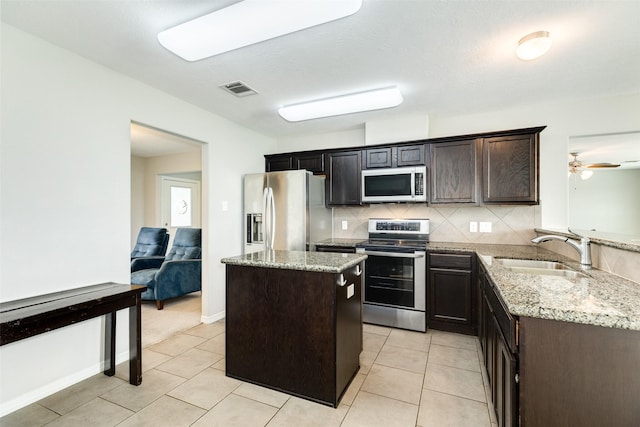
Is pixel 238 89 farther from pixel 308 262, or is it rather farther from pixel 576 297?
pixel 576 297

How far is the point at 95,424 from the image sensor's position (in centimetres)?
175

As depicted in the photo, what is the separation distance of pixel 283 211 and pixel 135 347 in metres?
2.04

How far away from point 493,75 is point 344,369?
2716 millimetres

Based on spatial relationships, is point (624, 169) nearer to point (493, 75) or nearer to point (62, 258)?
point (493, 75)

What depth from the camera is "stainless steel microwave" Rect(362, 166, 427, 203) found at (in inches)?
136

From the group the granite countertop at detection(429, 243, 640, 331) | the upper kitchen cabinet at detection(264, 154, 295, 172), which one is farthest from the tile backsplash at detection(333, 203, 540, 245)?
the granite countertop at detection(429, 243, 640, 331)

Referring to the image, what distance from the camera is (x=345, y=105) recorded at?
9.82 ft

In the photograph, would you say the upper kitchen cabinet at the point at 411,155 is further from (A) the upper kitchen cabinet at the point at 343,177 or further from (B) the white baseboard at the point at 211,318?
(B) the white baseboard at the point at 211,318

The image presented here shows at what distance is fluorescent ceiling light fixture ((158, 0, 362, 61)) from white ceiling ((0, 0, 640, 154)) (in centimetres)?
9

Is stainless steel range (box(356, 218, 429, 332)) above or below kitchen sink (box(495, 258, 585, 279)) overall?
below

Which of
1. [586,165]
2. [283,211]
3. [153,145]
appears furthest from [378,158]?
[586,165]

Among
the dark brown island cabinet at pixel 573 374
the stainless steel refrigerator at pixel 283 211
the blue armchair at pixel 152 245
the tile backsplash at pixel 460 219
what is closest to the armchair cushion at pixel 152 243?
the blue armchair at pixel 152 245

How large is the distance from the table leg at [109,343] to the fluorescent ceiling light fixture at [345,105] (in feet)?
8.33

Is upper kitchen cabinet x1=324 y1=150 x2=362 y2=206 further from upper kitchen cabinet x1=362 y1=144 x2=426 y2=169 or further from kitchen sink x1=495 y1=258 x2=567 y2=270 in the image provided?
kitchen sink x1=495 y1=258 x2=567 y2=270
